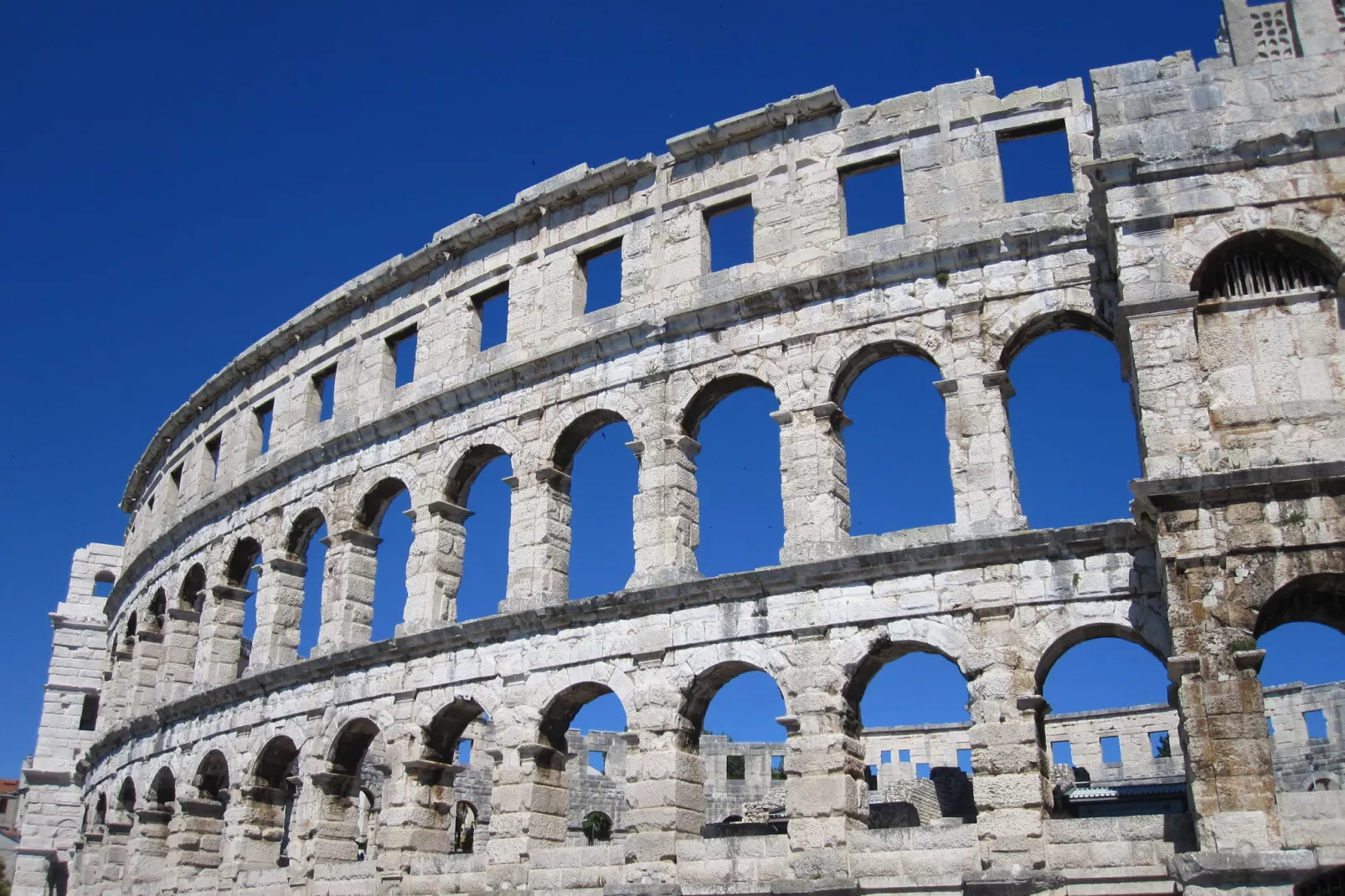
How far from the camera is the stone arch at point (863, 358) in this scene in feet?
48.1

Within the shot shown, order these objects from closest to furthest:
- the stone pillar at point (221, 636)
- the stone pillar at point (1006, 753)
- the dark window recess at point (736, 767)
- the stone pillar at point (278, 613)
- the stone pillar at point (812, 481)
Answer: the stone pillar at point (1006, 753) → the stone pillar at point (812, 481) → the stone pillar at point (278, 613) → the stone pillar at point (221, 636) → the dark window recess at point (736, 767)

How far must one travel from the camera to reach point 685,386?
51.6 ft

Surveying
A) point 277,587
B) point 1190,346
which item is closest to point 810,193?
point 1190,346

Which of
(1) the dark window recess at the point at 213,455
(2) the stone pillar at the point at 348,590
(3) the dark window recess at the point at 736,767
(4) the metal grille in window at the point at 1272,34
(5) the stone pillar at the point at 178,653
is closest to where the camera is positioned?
(4) the metal grille in window at the point at 1272,34

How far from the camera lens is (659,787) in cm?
1391

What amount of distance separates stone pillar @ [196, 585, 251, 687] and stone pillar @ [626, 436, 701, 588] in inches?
353

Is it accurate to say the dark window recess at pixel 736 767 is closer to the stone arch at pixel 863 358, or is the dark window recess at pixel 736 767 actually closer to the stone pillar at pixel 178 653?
the stone pillar at pixel 178 653

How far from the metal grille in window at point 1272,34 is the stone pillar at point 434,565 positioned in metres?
11.1

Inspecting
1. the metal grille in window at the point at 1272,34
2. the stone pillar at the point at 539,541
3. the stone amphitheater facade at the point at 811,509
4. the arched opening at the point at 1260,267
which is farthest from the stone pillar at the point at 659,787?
the metal grille in window at the point at 1272,34

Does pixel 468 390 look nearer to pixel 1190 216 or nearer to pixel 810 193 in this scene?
pixel 810 193

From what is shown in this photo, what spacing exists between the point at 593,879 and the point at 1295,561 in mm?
7915

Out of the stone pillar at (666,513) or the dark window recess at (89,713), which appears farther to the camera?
the dark window recess at (89,713)

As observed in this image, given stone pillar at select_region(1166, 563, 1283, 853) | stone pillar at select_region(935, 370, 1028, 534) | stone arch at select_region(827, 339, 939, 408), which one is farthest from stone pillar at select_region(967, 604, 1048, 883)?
stone arch at select_region(827, 339, 939, 408)

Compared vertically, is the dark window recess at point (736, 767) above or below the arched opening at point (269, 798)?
above
